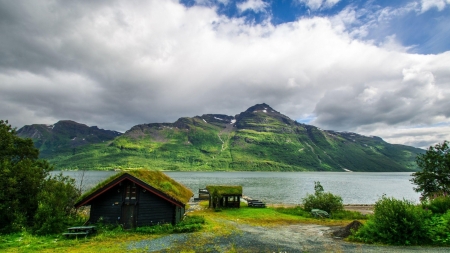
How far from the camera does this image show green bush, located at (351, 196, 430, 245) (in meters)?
18.9

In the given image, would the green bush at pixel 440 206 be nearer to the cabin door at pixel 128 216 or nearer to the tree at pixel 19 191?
the cabin door at pixel 128 216

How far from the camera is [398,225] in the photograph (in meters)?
19.3

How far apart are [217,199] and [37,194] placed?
83.6ft

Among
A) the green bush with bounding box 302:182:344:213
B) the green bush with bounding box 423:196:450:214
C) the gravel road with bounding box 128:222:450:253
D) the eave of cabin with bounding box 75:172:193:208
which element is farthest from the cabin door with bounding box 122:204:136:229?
the green bush with bounding box 302:182:344:213

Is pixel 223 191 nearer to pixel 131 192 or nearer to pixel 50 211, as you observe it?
pixel 131 192

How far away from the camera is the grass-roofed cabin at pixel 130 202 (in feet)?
77.0

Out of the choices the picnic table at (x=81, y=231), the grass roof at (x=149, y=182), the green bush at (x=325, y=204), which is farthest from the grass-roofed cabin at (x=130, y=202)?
the green bush at (x=325, y=204)

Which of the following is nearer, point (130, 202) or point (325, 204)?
point (130, 202)

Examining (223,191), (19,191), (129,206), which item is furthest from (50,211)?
(223,191)

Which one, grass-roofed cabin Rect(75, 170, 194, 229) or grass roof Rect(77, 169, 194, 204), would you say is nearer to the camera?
grass-roofed cabin Rect(75, 170, 194, 229)

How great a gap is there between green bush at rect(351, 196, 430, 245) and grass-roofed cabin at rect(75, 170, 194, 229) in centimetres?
1730

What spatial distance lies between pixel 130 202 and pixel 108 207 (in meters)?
2.15

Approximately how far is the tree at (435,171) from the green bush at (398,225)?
80.8 feet

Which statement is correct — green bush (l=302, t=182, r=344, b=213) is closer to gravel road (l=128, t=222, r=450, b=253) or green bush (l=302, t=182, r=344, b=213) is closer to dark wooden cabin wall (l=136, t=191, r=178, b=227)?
gravel road (l=128, t=222, r=450, b=253)
